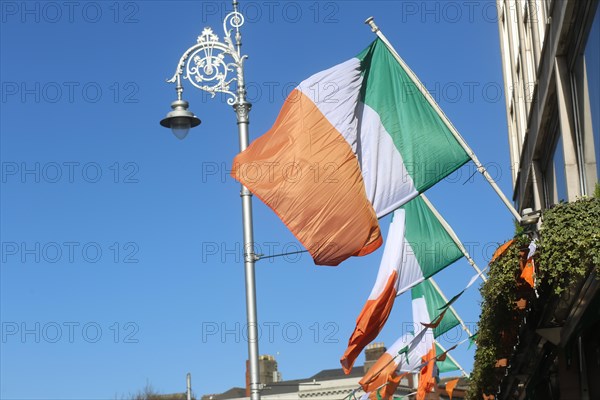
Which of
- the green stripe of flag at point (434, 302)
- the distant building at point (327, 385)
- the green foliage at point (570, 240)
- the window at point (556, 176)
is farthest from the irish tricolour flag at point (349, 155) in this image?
the distant building at point (327, 385)

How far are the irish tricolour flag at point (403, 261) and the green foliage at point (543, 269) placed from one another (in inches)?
58.9

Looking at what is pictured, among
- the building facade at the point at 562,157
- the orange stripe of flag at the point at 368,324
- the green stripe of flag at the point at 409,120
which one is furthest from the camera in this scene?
the orange stripe of flag at the point at 368,324

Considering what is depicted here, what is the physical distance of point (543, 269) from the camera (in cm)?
988

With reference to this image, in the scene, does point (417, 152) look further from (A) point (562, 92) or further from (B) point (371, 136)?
(A) point (562, 92)

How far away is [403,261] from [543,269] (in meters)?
7.51

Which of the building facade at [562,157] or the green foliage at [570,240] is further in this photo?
the building facade at [562,157]

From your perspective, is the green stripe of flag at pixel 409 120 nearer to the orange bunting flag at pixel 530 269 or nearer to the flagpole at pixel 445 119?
the flagpole at pixel 445 119

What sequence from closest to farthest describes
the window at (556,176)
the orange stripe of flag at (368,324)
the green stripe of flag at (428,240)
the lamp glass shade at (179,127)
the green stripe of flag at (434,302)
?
1. the orange stripe of flag at (368,324)
2. the window at (556,176)
3. the lamp glass shade at (179,127)
4. the green stripe of flag at (428,240)
5. the green stripe of flag at (434,302)

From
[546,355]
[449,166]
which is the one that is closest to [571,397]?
[546,355]

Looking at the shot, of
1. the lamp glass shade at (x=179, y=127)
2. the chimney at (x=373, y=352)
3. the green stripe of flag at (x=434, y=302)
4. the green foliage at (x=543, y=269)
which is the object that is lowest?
the green foliage at (x=543, y=269)

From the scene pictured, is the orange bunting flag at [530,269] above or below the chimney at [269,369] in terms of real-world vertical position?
below

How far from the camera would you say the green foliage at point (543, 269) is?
9414 millimetres

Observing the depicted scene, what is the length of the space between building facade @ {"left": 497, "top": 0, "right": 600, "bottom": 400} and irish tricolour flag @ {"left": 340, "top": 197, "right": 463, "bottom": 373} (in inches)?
76.1

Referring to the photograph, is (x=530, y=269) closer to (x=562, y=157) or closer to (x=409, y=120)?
(x=409, y=120)
